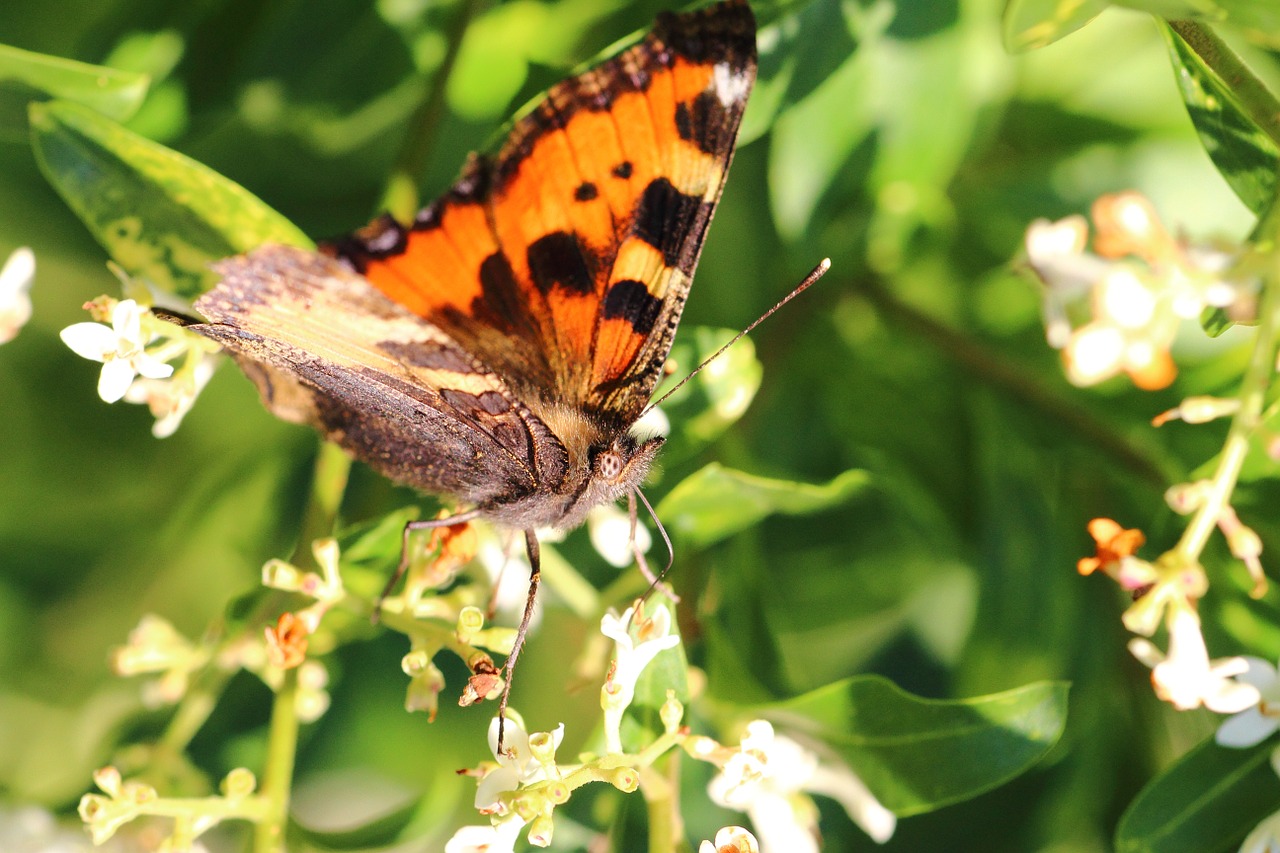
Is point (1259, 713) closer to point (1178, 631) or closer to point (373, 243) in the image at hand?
point (1178, 631)

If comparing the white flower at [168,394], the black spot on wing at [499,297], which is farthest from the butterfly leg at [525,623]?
the white flower at [168,394]

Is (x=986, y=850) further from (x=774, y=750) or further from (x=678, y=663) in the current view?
(x=678, y=663)

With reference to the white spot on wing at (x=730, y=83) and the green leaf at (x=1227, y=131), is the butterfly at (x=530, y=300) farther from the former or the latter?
the green leaf at (x=1227, y=131)

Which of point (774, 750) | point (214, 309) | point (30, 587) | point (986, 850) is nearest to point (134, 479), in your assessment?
point (30, 587)

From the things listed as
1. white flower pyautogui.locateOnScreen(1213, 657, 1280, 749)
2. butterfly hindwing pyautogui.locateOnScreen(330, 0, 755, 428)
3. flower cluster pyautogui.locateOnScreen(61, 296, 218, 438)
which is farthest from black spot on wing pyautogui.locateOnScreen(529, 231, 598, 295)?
white flower pyautogui.locateOnScreen(1213, 657, 1280, 749)

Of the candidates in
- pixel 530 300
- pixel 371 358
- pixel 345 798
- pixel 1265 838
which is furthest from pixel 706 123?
pixel 345 798

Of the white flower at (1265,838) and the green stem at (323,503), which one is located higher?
the green stem at (323,503)
